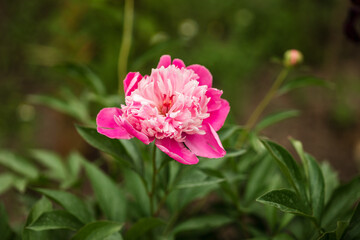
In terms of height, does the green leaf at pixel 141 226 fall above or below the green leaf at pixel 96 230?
below

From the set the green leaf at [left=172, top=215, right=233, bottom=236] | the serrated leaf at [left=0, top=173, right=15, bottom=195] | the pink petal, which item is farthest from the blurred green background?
the pink petal

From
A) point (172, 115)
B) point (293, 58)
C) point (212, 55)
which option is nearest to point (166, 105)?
point (172, 115)

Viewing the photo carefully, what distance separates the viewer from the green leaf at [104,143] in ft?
1.73

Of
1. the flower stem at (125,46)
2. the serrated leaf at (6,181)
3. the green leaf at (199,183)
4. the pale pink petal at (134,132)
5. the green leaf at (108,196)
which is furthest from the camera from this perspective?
the flower stem at (125,46)

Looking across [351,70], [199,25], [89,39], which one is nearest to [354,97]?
[351,70]

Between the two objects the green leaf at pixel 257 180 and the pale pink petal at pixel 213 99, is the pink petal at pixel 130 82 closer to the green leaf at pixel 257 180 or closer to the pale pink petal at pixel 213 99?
the pale pink petal at pixel 213 99

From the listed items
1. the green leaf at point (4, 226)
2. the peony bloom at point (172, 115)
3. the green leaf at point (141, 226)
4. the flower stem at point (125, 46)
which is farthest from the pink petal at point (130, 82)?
the flower stem at point (125, 46)

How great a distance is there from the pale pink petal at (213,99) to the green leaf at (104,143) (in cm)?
16

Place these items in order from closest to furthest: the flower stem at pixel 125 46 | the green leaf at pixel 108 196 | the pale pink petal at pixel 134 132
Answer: the pale pink petal at pixel 134 132 → the green leaf at pixel 108 196 → the flower stem at pixel 125 46

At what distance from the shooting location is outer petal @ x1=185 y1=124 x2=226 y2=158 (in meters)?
0.48

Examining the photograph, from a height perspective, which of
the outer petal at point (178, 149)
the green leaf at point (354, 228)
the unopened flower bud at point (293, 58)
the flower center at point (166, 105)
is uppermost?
the unopened flower bud at point (293, 58)

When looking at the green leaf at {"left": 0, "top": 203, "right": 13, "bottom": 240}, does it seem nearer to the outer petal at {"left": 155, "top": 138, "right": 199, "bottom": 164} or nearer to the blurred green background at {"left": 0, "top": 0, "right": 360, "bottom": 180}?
the outer petal at {"left": 155, "top": 138, "right": 199, "bottom": 164}

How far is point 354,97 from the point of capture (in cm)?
257

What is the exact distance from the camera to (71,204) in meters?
0.60
